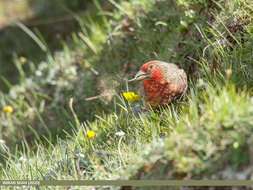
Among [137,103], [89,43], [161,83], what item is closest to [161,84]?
[161,83]

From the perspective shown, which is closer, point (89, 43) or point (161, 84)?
point (161, 84)

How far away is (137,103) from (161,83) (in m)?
0.54

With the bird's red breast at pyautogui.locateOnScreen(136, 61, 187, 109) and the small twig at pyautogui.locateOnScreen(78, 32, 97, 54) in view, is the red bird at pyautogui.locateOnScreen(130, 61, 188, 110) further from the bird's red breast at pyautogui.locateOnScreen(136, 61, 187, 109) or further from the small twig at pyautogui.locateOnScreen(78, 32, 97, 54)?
the small twig at pyautogui.locateOnScreen(78, 32, 97, 54)

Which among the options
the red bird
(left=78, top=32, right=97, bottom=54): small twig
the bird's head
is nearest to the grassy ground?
(left=78, top=32, right=97, bottom=54): small twig

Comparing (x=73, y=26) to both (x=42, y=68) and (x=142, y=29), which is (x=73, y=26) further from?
(x=142, y=29)

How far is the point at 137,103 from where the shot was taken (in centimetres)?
348

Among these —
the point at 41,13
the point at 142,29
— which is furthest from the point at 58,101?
the point at 41,13

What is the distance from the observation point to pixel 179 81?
9.90ft

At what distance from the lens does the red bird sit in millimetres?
2986

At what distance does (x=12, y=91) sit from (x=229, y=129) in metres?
3.84

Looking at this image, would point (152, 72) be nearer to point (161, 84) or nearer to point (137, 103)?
point (161, 84)

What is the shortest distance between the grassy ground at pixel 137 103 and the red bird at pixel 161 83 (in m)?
0.11

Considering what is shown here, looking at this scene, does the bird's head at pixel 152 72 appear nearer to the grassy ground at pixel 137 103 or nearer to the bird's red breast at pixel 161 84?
the bird's red breast at pixel 161 84

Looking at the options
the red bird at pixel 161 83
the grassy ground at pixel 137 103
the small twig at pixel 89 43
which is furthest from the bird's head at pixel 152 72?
the small twig at pixel 89 43
